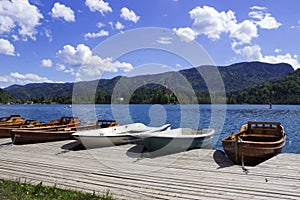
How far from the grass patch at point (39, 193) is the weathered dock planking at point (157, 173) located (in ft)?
1.08

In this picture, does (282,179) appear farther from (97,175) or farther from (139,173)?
(97,175)

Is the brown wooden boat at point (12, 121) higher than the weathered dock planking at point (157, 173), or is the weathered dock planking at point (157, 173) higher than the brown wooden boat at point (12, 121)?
the brown wooden boat at point (12, 121)

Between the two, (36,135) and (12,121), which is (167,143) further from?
(12,121)

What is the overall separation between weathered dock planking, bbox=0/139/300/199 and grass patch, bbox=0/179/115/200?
330mm

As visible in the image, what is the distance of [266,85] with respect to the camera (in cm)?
8950

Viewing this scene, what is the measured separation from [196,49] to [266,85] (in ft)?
288

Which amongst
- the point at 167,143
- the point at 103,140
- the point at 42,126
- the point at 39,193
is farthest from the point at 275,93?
the point at 39,193

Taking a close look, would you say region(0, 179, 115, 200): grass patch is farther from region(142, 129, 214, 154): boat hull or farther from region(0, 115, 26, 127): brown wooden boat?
region(0, 115, 26, 127): brown wooden boat

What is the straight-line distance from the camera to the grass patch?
4719 mm

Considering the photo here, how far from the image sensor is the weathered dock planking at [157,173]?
16.9 ft

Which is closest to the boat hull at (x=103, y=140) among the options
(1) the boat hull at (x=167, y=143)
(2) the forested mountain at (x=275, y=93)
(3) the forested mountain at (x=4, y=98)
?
(1) the boat hull at (x=167, y=143)

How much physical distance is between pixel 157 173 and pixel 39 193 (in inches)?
101

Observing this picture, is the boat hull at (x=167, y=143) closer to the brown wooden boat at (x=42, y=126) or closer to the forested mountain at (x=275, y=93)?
the brown wooden boat at (x=42, y=126)

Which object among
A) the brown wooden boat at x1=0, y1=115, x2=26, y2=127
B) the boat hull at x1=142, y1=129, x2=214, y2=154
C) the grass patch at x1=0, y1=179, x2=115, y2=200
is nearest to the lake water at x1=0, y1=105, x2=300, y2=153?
the brown wooden boat at x1=0, y1=115, x2=26, y2=127
